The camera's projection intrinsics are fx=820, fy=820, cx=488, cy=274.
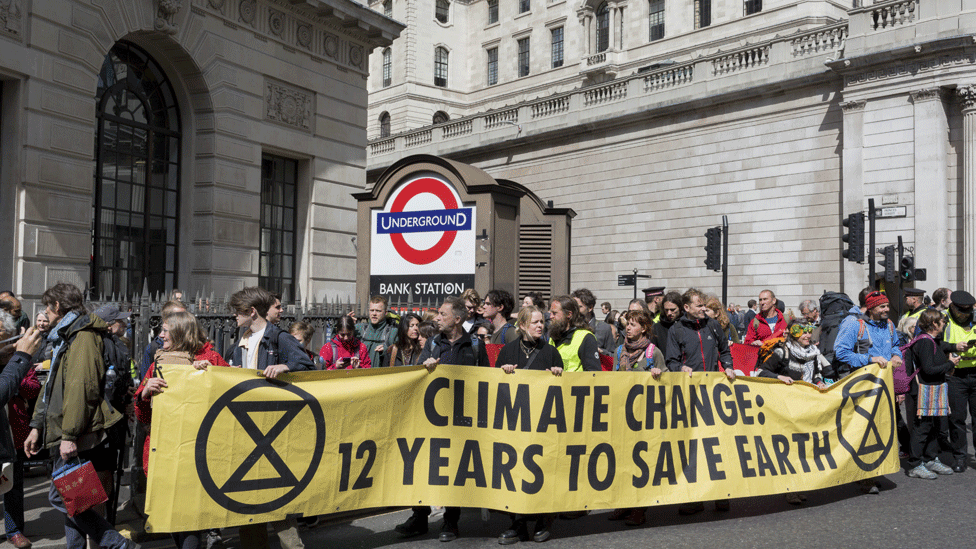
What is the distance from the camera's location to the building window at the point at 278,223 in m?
16.1

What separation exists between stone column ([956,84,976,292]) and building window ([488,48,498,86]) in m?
37.0

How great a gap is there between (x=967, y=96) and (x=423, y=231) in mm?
15506

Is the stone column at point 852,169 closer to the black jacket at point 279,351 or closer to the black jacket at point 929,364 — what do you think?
the black jacket at point 929,364

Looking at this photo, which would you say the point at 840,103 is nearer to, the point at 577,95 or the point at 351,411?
the point at 577,95

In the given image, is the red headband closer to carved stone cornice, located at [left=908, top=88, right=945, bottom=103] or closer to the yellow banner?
the yellow banner

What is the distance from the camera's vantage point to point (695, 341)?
7469 mm

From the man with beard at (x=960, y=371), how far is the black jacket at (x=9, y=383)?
28.0ft

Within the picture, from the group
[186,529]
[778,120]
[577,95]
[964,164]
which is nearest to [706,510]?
[186,529]

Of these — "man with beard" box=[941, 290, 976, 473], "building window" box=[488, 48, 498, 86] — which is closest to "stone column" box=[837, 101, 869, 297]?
"man with beard" box=[941, 290, 976, 473]

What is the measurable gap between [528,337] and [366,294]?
6.03 m

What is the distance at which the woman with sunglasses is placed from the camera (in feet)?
25.9

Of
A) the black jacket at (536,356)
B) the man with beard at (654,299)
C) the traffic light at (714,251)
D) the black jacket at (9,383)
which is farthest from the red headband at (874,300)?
the traffic light at (714,251)

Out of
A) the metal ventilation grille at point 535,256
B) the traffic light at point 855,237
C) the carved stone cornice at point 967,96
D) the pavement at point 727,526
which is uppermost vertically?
the carved stone cornice at point 967,96

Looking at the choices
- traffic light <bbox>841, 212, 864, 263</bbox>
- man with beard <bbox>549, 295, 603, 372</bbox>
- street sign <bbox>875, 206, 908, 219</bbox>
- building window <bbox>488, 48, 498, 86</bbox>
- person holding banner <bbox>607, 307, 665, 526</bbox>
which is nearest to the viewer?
man with beard <bbox>549, 295, 603, 372</bbox>
